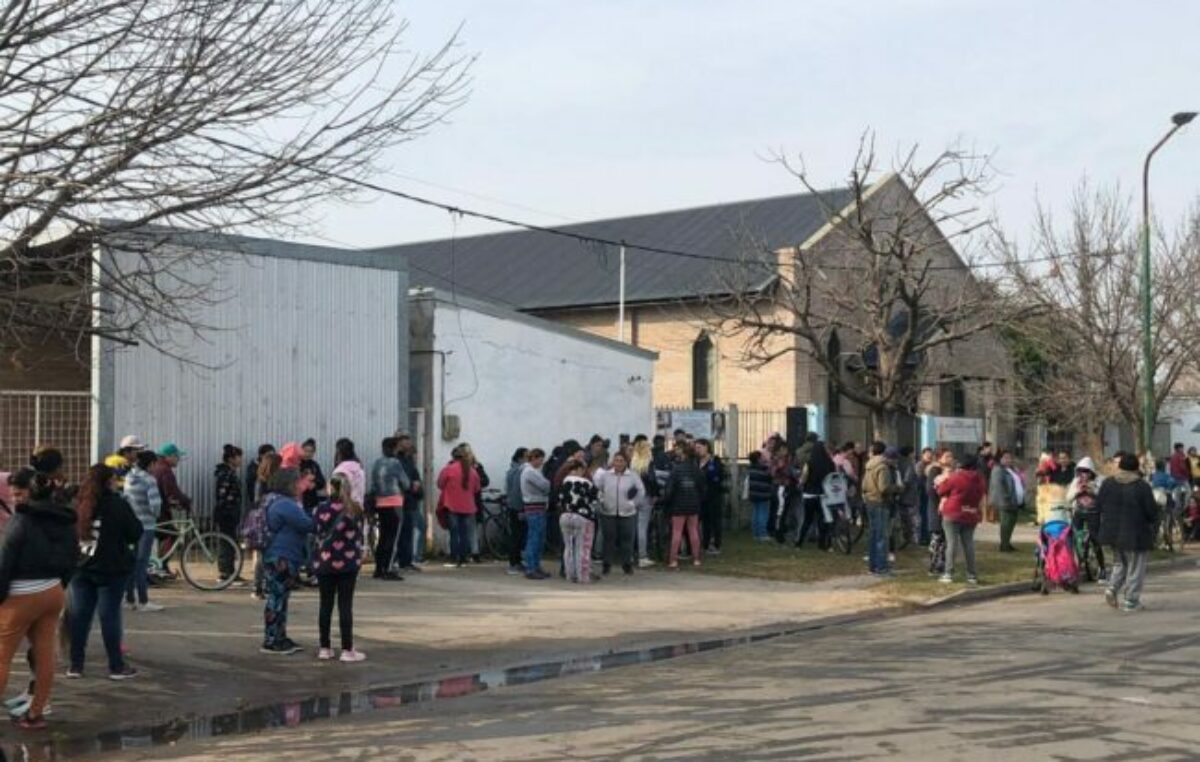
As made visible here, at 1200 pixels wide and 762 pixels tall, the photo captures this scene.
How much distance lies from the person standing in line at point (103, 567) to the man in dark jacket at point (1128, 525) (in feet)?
33.6

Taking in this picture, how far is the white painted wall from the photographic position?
2005 centimetres

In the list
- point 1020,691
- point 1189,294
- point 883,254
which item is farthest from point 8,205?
point 1189,294

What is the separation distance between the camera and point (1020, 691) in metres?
9.52

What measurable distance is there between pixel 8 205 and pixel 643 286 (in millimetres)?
30390

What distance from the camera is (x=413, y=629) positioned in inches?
513

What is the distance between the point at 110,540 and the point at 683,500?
980cm

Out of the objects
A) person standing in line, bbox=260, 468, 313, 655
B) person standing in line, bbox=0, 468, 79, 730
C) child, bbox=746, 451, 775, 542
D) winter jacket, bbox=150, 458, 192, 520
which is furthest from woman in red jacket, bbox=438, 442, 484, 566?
person standing in line, bbox=0, 468, 79, 730

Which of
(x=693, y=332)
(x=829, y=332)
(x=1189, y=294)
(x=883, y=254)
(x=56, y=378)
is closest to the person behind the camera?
(x=56, y=378)

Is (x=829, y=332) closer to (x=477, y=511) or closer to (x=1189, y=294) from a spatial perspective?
(x=1189, y=294)

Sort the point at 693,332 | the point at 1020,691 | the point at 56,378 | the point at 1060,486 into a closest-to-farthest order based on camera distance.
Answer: the point at 1020,691, the point at 1060,486, the point at 56,378, the point at 693,332

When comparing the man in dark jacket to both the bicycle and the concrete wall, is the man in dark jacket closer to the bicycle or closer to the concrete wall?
the concrete wall

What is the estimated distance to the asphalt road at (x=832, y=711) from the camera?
25.5 ft

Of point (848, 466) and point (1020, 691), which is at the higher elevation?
point (848, 466)

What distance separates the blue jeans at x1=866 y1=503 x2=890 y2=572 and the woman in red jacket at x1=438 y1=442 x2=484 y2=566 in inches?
214
